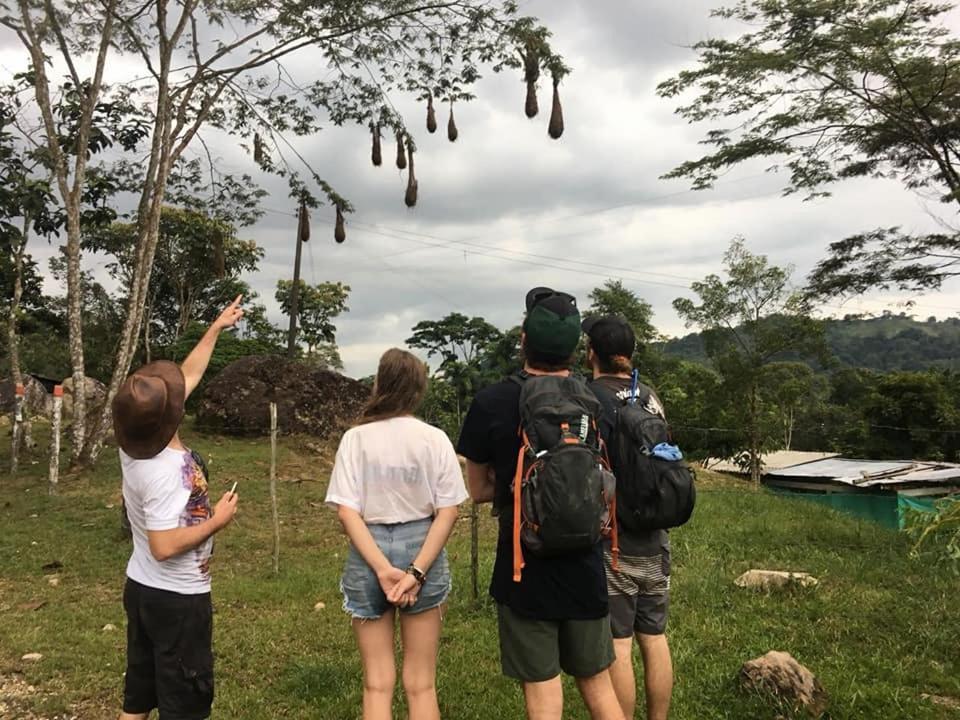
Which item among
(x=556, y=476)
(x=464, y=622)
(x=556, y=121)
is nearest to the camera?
(x=556, y=476)

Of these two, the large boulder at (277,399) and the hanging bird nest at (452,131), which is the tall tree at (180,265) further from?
the hanging bird nest at (452,131)

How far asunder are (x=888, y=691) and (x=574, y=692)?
1.68 metres

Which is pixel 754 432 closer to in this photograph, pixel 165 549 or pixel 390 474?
pixel 390 474

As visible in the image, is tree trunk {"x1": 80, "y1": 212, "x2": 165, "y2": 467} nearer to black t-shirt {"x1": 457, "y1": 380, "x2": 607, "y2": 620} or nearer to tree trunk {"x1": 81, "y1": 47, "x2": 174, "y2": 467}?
tree trunk {"x1": 81, "y1": 47, "x2": 174, "y2": 467}

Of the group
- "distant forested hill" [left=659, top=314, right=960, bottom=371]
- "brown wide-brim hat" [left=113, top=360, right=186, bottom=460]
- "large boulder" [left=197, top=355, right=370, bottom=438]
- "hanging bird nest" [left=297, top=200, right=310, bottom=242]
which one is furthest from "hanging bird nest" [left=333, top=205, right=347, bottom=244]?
"distant forested hill" [left=659, top=314, right=960, bottom=371]

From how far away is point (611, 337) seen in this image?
3.03m

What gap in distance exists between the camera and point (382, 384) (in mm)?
2676

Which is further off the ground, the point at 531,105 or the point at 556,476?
the point at 531,105

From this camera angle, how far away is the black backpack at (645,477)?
2781mm

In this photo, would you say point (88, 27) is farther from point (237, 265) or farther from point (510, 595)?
point (237, 265)

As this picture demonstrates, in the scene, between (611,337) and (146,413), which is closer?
(146,413)

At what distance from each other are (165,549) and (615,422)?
171 cm

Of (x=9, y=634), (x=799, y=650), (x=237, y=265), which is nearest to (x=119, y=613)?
(x=9, y=634)

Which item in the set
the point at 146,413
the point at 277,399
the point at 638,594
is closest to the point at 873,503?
the point at 277,399
